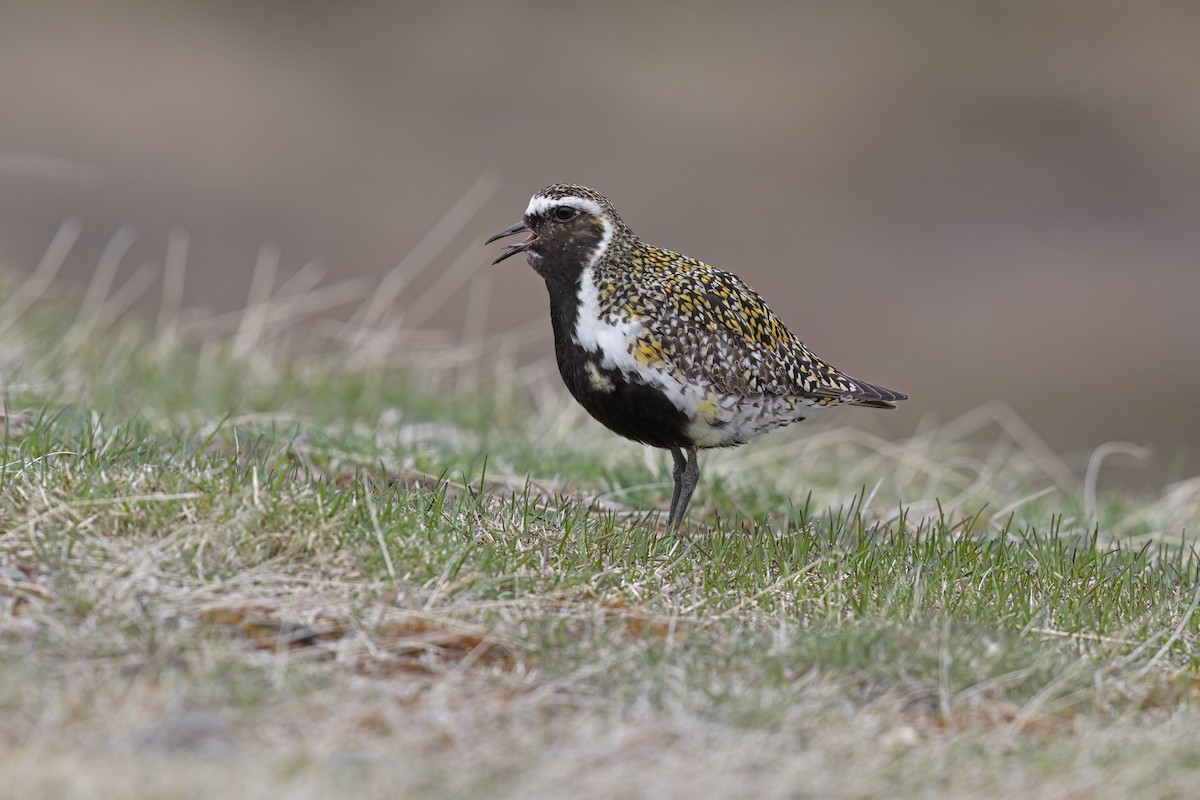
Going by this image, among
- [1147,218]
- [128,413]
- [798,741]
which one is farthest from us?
[1147,218]

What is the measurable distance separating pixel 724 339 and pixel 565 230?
77 cm

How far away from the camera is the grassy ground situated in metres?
3.45

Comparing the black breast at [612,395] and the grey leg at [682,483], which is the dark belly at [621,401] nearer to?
the black breast at [612,395]

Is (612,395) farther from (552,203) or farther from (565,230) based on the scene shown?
(552,203)

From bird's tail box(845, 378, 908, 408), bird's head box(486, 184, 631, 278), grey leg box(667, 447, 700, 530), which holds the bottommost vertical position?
grey leg box(667, 447, 700, 530)

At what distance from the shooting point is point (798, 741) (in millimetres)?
3703

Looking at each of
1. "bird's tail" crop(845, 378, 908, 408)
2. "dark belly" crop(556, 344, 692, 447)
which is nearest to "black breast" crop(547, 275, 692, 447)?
"dark belly" crop(556, 344, 692, 447)

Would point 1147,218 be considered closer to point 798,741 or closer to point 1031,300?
point 1031,300

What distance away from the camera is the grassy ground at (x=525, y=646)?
11.3ft

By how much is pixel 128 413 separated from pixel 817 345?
11014 mm

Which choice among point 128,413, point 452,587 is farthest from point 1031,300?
point 452,587

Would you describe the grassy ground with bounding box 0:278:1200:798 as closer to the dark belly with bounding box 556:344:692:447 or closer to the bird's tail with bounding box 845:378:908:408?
the dark belly with bounding box 556:344:692:447

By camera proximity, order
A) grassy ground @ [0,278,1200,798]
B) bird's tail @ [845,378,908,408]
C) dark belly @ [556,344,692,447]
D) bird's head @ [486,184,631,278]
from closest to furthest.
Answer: grassy ground @ [0,278,1200,798], dark belly @ [556,344,692,447], bird's head @ [486,184,631,278], bird's tail @ [845,378,908,408]

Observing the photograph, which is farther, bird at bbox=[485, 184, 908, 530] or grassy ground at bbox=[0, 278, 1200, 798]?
bird at bbox=[485, 184, 908, 530]
